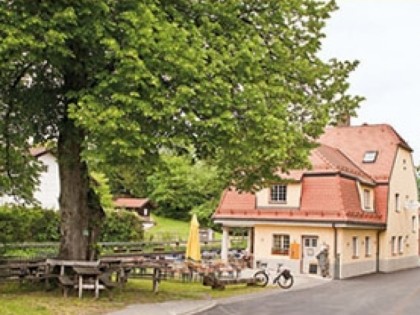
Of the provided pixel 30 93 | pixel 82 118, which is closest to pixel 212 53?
pixel 82 118

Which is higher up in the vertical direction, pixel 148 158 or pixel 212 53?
pixel 212 53

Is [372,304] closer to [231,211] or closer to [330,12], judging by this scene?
[330,12]

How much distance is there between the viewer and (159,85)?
586 inches

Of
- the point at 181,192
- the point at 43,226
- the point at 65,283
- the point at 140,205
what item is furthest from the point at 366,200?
the point at 140,205

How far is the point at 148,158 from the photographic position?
16047 millimetres

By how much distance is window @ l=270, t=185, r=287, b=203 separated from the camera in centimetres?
3293

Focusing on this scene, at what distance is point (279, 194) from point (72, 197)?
649 inches

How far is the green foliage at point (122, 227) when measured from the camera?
138 ft

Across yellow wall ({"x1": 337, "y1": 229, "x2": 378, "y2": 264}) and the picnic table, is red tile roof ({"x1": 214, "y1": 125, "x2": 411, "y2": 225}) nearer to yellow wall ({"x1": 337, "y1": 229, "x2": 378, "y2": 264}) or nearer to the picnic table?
yellow wall ({"x1": 337, "y1": 229, "x2": 378, "y2": 264})

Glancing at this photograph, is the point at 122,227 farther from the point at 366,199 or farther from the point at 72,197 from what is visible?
the point at 72,197

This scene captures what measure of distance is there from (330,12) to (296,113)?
11.3ft

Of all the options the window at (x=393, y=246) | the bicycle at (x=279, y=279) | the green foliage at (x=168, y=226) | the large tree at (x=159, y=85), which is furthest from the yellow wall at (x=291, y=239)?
the green foliage at (x=168, y=226)

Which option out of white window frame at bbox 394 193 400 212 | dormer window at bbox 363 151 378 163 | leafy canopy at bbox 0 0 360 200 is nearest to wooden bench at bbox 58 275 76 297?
leafy canopy at bbox 0 0 360 200

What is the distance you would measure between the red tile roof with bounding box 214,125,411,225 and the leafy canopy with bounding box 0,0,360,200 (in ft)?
34.4
